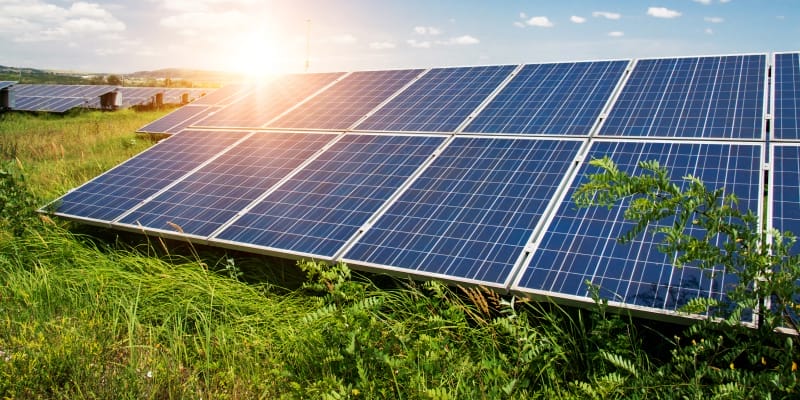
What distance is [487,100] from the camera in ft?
34.9

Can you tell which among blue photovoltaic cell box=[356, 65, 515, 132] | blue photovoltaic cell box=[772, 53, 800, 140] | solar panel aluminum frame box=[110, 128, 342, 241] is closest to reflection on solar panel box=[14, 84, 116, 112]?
solar panel aluminum frame box=[110, 128, 342, 241]

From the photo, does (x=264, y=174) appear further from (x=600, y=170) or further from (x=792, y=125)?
(x=792, y=125)

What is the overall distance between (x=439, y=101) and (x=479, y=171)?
3.03 m

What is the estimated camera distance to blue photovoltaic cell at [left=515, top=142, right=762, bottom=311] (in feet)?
18.6

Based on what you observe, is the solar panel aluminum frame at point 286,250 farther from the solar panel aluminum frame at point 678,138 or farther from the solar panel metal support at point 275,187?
the solar panel aluminum frame at point 678,138

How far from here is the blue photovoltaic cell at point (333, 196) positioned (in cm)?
768

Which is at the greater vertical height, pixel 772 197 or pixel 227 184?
pixel 772 197

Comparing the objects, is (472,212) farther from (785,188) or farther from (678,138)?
(785,188)

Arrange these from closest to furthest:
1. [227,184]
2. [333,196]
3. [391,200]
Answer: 1. [391,200]
2. [333,196]
3. [227,184]

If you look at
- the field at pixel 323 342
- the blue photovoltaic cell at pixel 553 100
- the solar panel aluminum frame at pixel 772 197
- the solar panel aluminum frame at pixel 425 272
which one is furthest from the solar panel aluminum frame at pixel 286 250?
the solar panel aluminum frame at pixel 772 197

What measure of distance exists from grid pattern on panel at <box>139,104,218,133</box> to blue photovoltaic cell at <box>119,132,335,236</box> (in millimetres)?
7520

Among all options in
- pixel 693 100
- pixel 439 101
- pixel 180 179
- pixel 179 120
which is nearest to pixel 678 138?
pixel 693 100

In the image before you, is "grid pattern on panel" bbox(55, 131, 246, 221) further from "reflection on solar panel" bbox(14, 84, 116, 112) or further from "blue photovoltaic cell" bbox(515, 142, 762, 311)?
"reflection on solar panel" bbox(14, 84, 116, 112)

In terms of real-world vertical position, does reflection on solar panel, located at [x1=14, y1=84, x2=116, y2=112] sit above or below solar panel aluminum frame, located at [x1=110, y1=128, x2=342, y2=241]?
above
